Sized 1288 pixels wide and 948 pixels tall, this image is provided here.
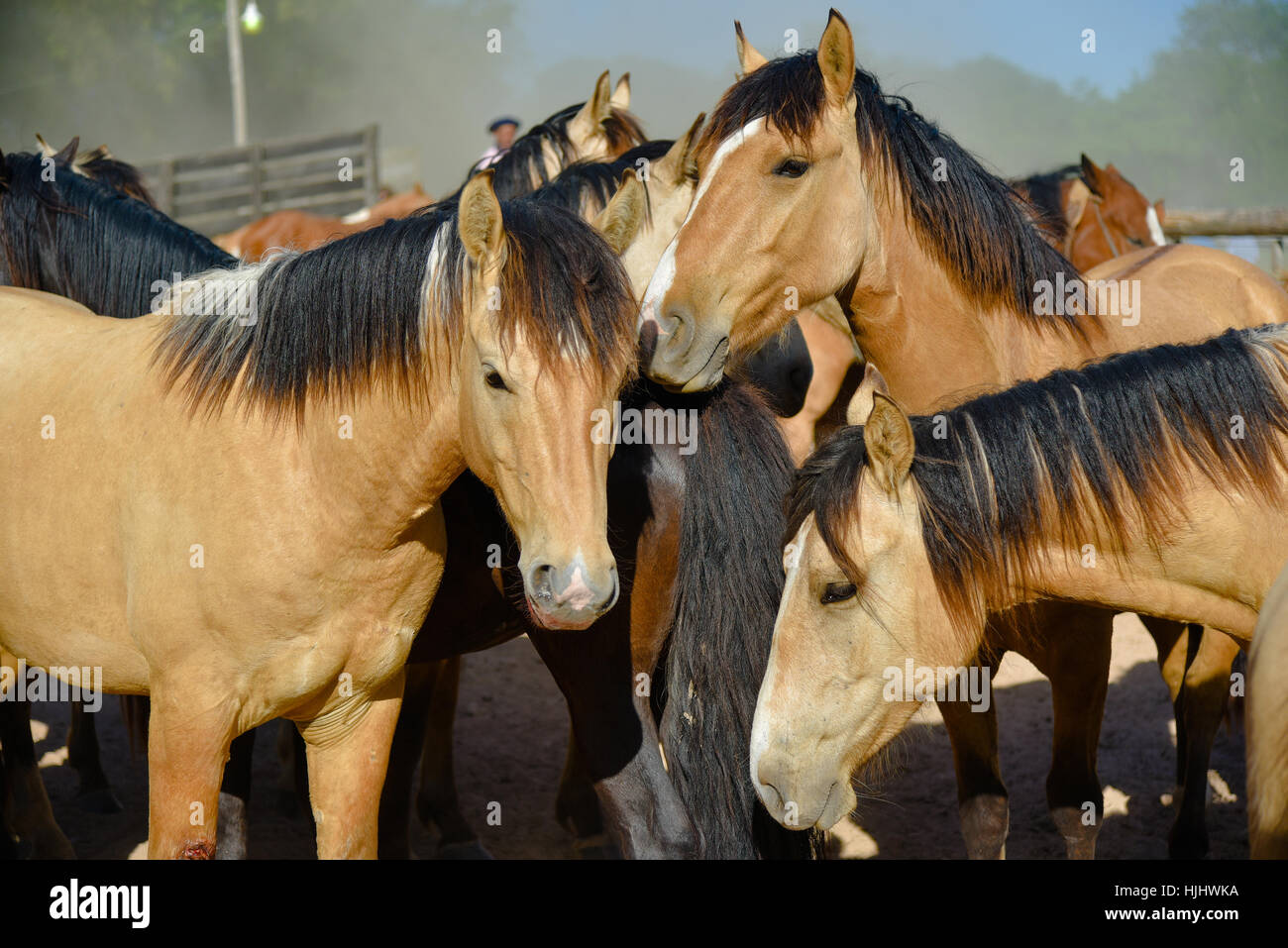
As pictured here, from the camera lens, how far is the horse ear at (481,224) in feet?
7.66

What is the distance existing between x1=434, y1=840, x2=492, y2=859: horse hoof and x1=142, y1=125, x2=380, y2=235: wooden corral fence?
14.2 m

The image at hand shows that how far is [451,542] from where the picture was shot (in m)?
3.27

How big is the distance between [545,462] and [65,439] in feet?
4.69

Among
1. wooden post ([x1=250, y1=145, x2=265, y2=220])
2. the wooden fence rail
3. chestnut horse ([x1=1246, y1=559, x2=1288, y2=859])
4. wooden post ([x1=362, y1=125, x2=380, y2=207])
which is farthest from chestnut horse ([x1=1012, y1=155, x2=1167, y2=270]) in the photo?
wooden post ([x1=250, y1=145, x2=265, y2=220])

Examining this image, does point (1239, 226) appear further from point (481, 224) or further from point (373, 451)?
point (373, 451)

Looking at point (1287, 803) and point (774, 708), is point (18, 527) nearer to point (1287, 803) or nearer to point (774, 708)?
point (774, 708)

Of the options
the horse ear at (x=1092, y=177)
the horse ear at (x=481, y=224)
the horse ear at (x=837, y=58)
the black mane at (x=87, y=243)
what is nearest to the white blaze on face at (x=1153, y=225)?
the horse ear at (x=1092, y=177)

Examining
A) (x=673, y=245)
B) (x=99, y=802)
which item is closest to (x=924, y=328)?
(x=673, y=245)

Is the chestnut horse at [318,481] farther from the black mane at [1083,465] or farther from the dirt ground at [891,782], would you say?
the dirt ground at [891,782]

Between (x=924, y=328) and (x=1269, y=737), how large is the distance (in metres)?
1.85

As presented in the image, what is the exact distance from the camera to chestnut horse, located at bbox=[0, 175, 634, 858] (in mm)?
2400

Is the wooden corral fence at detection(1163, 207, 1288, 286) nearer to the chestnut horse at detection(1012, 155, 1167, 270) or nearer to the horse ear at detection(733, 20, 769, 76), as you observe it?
the chestnut horse at detection(1012, 155, 1167, 270)

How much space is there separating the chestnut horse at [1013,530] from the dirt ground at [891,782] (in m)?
1.02
